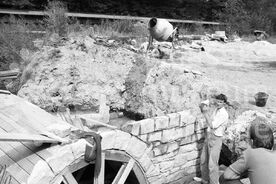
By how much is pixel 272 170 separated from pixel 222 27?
702 inches

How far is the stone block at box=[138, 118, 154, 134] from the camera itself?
16.8 ft

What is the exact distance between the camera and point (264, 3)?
21672 mm

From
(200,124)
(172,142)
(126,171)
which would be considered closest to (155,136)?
(172,142)

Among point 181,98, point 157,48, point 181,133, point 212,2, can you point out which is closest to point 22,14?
point 157,48

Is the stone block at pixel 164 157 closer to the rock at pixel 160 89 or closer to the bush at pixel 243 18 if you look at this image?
the rock at pixel 160 89

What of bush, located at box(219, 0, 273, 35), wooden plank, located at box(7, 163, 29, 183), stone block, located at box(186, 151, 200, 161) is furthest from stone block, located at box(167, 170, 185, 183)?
bush, located at box(219, 0, 273, 35)

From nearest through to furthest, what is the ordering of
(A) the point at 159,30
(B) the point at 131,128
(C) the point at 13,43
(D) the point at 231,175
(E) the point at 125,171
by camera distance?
(D) the point at 231,175, (E) the point at 125,171, (B) the point at 131,128, (C) the point at 13,43, (A) the point at 159,30

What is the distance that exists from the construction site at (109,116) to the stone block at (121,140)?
0.01 meters

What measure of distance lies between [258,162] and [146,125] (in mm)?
2358

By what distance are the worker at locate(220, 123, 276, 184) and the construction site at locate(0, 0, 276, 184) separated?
68.8 inches

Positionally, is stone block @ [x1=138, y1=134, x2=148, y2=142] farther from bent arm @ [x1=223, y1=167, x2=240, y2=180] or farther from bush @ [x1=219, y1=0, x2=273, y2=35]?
bush @ [x1=219, y1=0, x2=273, y2=35]

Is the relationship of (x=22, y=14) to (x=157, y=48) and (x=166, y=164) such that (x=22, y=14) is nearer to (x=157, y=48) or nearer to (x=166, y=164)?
(x=157, y=48)

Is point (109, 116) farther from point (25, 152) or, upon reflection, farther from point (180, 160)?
point (25, 152)

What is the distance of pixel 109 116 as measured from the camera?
21.3ft
